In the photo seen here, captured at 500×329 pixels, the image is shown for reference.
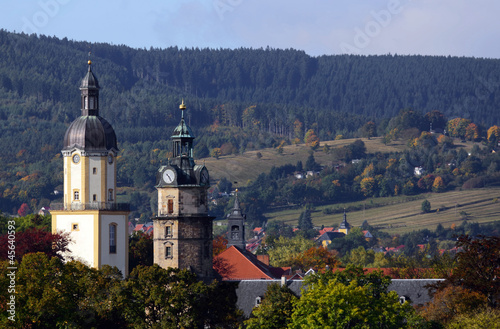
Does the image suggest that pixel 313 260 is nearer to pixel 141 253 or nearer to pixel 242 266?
pixel 242 266

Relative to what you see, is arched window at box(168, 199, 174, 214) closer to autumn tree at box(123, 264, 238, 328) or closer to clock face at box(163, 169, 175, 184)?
clock face at box(163, 169, 175, 184)

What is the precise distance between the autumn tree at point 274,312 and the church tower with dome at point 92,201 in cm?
2195

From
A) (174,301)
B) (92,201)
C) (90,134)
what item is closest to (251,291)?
(174,301)

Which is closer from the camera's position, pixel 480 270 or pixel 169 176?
pixel 480 270

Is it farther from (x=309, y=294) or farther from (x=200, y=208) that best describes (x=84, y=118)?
(x=309, y=294)

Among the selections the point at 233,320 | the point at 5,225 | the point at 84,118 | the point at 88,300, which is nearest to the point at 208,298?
the point at 233,320

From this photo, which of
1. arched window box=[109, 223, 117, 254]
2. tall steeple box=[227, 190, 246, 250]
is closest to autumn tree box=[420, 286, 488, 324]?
arched window box=[109, 223, 117, 254]

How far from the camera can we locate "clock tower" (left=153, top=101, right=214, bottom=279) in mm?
99250

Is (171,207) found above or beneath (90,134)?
beneath

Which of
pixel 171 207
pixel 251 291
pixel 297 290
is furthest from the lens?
pixel 251 291

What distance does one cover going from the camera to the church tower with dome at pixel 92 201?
111625 millimetres

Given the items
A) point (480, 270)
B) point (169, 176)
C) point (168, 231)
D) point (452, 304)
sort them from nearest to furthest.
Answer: point (452, 304)
point (480, 270)
point (168, 231)
point (169, 176)

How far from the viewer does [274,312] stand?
298 ft

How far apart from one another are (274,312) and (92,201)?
28.4 metres
